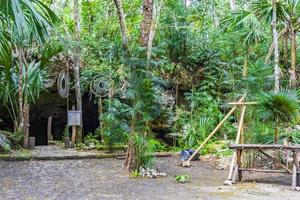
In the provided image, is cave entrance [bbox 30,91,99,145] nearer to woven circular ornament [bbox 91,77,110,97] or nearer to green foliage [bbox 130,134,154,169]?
woven circular ornament [bbox 91,77,110,97]

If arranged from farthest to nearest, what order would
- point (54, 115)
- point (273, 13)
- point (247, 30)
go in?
point (54, 115), point (247, 30), point (273, 13)

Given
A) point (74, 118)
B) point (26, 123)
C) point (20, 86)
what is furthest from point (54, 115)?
point (20, 86)

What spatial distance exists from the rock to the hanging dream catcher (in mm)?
2242

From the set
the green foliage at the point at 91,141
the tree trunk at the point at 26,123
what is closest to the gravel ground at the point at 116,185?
the tree trunk at the point at 26,123

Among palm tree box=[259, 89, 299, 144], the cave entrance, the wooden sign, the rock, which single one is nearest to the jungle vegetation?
palm tree box=[259, 89, 299, 144]

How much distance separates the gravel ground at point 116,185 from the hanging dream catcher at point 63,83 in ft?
12.0

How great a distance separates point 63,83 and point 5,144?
9.60 feet

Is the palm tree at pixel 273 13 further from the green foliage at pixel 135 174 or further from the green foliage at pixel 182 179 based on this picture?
the green foliage at pixel 135 174

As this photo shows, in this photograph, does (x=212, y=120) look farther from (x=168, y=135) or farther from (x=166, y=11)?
(x=166, y=11)

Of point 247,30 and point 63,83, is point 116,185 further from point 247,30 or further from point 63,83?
point 63,83

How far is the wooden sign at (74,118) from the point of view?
416 inches

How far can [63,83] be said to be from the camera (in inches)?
452

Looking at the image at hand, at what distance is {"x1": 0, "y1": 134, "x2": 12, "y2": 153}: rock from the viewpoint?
894 centimetres

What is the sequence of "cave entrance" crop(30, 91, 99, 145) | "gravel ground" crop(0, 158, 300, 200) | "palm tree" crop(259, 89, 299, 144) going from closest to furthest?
1. "gravel ground" crop(0, 158, 300, 200)
2. "palm tree" crop(259, 89, 299, 144)
3. "cave entrance" crop(30, 91, 99, 145)
